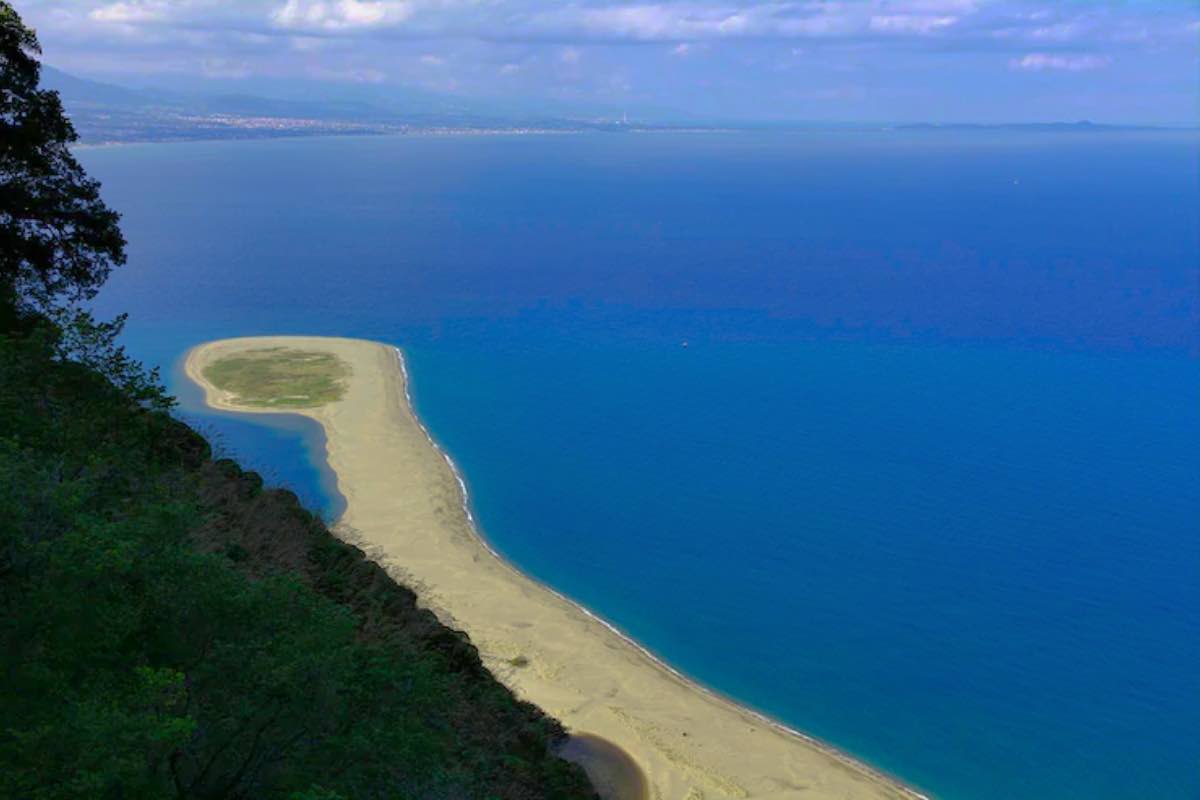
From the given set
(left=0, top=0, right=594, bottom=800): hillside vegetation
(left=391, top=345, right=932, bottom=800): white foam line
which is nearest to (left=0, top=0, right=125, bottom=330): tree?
(left=0, top=0, right=594, bottom=800): hillside vegetation

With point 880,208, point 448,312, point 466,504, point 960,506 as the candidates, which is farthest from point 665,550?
point 880,208

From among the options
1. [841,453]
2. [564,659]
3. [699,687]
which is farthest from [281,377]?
[699,687]

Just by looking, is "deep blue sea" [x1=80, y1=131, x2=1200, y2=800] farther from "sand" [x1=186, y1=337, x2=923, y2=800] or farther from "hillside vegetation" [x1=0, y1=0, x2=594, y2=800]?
"hillside vegetation" [x1=0, y1=0, x2=594, y2=800]

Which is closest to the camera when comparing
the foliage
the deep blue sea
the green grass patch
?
the foliage

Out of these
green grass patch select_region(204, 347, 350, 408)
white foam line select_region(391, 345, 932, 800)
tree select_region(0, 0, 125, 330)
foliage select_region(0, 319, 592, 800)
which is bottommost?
white foam line select_region(391, 345, 932, 800)

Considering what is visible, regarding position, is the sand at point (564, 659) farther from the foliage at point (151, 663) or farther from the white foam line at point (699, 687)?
the foliage at point (151, 663)

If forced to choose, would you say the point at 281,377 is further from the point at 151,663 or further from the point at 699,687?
the point at 151,663

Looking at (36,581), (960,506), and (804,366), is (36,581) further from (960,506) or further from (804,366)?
(804,366)
